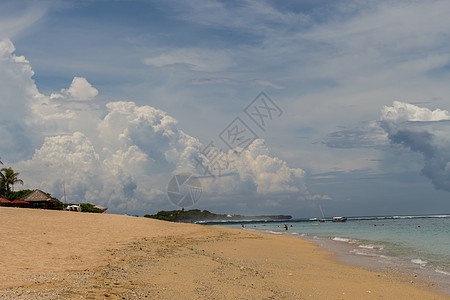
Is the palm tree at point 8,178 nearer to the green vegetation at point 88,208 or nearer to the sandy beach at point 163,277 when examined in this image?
the green vegetation at point 88,208

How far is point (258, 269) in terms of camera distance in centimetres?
1802

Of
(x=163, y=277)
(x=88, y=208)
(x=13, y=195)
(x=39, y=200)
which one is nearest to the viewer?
(x=163, y=277)

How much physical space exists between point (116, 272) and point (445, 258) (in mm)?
26127

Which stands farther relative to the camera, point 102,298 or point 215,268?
point 215,268

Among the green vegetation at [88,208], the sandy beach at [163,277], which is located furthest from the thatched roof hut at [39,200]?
the sandy beach at [163,277]

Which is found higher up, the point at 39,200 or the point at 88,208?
the point at 39,200

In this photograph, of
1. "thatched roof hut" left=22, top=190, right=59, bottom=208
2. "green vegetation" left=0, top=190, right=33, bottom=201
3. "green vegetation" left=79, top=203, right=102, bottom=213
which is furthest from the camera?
"green vegetation" left=0, top=190, right=33, bottom=201

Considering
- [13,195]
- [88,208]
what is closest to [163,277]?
[88,208]

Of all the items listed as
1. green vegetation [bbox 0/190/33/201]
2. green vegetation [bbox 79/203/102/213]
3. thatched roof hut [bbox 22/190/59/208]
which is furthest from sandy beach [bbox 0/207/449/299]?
green vegetation [bbox 0/190/33/201]

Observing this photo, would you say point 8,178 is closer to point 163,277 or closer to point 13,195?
point 13,195

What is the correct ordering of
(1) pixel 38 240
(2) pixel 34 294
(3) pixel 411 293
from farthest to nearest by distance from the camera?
(1) pixel 38 240 < (3) pixel 411 293 < (2) pixel 34 294

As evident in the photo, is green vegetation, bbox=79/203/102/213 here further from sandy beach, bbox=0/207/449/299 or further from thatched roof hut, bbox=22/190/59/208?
sandy beach, bbox=0/207/449/299

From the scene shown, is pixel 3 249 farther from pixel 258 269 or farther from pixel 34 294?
pixel 258 269

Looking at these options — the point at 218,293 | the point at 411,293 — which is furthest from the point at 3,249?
the point at 411,293
